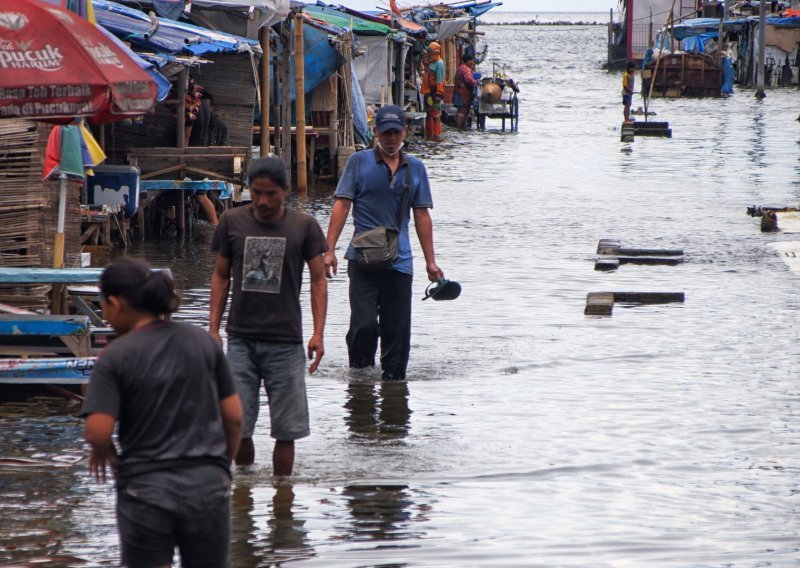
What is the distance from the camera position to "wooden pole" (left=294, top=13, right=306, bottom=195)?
66.2 ft

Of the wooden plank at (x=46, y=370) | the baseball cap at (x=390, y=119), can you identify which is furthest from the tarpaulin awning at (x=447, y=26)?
the wooden plank at (x=46, y=370)

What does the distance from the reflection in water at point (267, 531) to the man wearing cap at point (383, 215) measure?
205 centimetres

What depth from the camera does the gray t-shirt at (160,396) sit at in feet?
12.5

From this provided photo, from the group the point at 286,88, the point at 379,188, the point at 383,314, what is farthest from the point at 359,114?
the point at 379,188

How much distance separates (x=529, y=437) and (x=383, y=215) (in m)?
1.67

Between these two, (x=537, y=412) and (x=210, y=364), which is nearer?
(x=210, y=364)

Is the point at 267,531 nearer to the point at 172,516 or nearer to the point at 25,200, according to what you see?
the point at 172,516

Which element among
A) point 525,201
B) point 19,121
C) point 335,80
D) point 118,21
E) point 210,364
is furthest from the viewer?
point 335,80

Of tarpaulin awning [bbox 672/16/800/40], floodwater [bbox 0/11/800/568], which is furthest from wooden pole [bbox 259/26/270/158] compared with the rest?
tarpaulin awning [bbox 672/16/800/40]

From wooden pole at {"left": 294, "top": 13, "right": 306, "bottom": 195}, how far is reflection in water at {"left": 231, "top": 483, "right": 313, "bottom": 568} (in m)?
14.6

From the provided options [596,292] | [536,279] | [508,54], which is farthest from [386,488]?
[508,54]

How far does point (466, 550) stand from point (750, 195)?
1710 centimetres

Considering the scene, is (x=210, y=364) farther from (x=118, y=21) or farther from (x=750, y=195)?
(x=750, y=195)

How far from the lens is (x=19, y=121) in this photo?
9.08m
